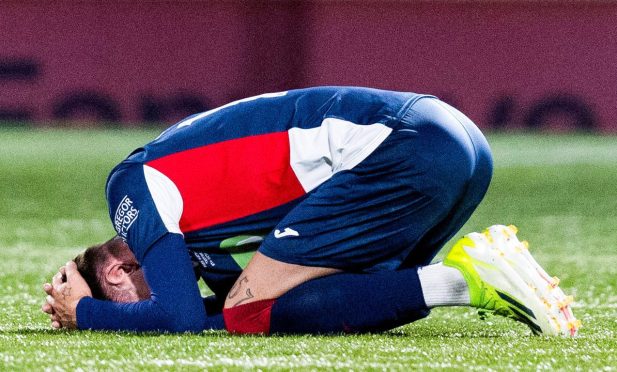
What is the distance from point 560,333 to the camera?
3082 millimetres

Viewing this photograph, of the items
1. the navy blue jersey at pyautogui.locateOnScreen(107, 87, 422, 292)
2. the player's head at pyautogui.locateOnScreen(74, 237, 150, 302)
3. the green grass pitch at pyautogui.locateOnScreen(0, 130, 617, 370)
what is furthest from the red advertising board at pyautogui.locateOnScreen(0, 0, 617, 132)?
the navy blue jersey at pyautogui.locateOnScreen(107, 87, 422, 292)

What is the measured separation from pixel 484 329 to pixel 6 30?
15563 millimetres

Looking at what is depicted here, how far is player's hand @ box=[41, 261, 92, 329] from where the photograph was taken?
3.13 meters

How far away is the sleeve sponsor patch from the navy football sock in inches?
16.9

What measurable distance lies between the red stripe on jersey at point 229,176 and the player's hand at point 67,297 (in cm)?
32

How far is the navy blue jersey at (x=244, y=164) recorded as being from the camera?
120 inches

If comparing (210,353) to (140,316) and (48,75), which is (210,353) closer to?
(140,316)

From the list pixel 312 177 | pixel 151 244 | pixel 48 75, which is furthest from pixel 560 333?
pixel 48 75

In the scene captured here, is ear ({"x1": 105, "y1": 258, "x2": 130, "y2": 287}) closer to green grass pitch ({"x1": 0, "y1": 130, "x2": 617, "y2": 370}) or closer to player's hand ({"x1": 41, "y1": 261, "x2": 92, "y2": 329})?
player's hand ({"x1": 41, "y1": 261, "x2": 92, "y2": 329})

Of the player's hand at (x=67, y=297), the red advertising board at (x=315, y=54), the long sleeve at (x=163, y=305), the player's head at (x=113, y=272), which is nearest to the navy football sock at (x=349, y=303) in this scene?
the long sleeve at (x=163, y=305)

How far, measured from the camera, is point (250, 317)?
3.10 m

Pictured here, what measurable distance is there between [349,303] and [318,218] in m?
0.24

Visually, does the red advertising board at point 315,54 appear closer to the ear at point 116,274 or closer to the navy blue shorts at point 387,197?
the ear at point 116,274

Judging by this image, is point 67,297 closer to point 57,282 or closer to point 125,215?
point 57,282
